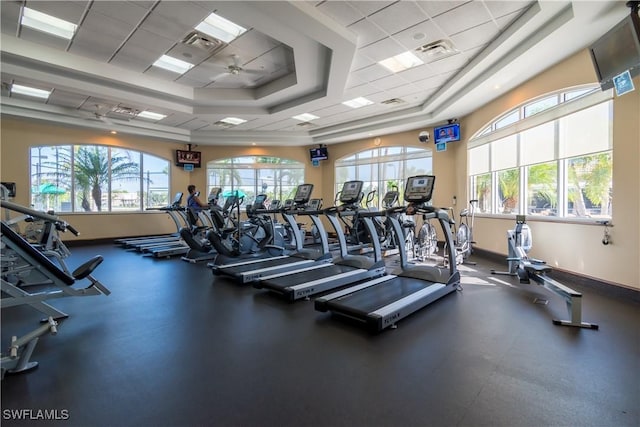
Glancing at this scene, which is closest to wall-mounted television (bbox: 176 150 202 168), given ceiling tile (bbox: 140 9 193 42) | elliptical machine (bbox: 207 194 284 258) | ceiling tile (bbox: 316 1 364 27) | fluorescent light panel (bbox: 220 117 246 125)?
fluorescent light panel (bbox: 220 117 246 125)

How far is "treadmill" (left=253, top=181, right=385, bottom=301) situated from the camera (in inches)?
153

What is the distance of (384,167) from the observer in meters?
9.82

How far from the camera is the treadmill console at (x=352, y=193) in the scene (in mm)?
5308

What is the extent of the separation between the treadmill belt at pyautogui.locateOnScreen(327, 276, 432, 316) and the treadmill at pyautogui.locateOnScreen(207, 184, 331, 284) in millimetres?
1711

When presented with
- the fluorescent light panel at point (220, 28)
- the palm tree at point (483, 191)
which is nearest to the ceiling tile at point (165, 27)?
the fluorescent light panel at point (220, 28)

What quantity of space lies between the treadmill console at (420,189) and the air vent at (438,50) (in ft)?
6.79

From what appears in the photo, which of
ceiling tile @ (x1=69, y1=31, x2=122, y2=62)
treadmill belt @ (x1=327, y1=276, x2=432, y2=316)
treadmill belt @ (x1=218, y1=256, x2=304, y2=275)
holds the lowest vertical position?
treadmill belt @ (x1=327, y1=276, x2=432, y2=316)

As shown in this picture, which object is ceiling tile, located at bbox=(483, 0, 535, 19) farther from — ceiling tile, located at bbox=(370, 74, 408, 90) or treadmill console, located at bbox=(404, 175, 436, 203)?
treadmill console, located at bbox=(404, 175, 436, 203)

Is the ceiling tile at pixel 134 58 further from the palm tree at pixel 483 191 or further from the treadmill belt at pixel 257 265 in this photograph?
the palm tree at pixel 483 191

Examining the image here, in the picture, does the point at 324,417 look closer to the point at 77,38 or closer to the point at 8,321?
the point at 8,321

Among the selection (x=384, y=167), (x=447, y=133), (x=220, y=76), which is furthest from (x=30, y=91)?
(x=447, y=133)

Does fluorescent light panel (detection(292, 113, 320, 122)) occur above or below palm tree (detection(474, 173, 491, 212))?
above

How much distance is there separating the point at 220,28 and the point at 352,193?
10.4 ft

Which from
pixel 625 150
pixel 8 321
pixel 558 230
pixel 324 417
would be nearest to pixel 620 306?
pixel 558 230
